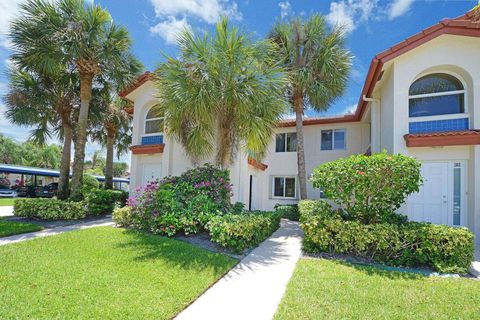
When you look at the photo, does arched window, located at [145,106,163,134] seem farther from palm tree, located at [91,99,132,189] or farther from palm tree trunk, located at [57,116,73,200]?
palm tree trunk, located at [57,116,73,200]

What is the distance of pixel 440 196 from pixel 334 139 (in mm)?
8572

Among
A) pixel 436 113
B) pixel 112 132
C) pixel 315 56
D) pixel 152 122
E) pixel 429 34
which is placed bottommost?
pixel 112 132

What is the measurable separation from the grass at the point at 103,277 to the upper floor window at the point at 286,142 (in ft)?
42.5

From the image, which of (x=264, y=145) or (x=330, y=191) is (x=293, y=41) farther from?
(x=330, y=191)

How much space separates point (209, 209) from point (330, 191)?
13.2ft

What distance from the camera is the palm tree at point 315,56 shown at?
13.7 meters

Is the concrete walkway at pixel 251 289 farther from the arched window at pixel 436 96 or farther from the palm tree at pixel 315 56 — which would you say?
the palm tree at pixel 315 56

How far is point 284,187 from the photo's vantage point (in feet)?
63.4

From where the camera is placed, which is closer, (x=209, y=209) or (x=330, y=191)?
(x=330, y=191)

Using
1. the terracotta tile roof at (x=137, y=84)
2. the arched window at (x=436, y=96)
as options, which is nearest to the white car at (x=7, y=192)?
the terracotta tile roof at (x=137, y=84)

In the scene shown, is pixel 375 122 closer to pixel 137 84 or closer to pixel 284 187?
pixel 284 187

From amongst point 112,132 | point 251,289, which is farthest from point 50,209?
point 251,289

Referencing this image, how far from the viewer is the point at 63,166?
14.9 metres

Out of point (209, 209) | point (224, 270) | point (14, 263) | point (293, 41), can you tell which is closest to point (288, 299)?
point (224, 270)
